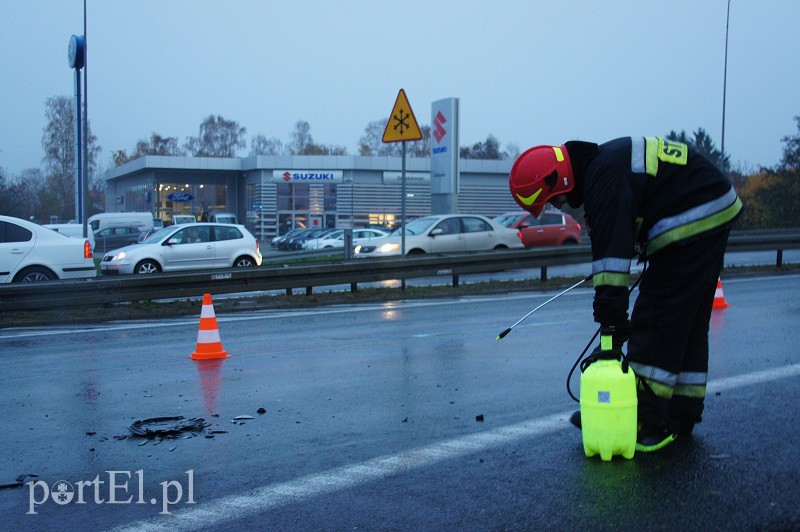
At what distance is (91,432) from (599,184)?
3.45 m

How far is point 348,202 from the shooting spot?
61688 mm

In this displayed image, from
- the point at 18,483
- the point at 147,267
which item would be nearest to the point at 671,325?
the point at 18,483

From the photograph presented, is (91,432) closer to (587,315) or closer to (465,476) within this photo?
(465,476)

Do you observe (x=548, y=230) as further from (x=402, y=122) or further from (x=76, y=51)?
(x=76, y=51)

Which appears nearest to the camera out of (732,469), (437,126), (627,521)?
(627,521)

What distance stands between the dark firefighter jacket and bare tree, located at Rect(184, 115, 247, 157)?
114022 mm

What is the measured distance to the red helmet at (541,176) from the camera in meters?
4.42

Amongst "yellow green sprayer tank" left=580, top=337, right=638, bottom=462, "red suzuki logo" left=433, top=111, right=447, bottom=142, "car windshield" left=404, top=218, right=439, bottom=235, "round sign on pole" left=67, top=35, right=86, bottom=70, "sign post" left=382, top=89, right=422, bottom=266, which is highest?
"round sign on pole" left=67, top=35, right=86, bottom=70

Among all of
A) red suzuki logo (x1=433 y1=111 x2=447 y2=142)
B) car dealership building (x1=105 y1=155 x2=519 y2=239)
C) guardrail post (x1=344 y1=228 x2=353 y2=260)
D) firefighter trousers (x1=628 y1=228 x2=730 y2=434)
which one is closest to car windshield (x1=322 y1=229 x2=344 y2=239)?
red suzuki logo (x1=433 y1=111 x2=447 y2=142)

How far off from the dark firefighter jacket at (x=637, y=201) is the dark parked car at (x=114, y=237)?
39.9 m

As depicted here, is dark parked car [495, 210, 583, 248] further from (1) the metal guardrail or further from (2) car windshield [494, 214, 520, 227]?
(1) the metal guardrail

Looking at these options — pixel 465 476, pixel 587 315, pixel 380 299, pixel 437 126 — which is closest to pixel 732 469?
pixel 465 476

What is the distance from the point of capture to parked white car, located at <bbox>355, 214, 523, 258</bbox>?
880 inches

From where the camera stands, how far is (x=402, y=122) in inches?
609
